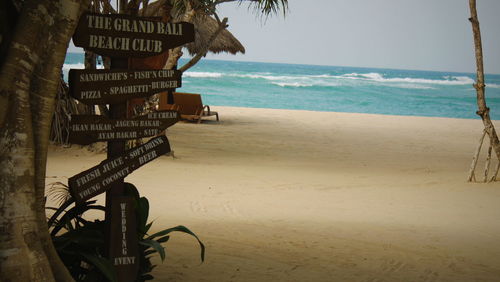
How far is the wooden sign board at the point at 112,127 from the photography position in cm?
298

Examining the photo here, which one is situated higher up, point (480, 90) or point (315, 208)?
point (480, 90)

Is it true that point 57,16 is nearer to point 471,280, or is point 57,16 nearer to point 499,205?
point 471,280

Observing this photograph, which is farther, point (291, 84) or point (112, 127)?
point (291, 84)

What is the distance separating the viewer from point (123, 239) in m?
3.14

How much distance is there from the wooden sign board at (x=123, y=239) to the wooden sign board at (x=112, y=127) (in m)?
0.33

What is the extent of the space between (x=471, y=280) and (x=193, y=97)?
38.8 feet

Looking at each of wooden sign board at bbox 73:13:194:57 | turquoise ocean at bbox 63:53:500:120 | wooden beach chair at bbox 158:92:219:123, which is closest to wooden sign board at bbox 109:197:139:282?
wooden sign board at bbox 73:13:194:57

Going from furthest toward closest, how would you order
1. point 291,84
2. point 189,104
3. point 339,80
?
point 339,80 → point 291,84 → point 189,104

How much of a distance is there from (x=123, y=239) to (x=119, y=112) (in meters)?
0.67

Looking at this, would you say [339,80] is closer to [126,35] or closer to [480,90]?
[480,90]

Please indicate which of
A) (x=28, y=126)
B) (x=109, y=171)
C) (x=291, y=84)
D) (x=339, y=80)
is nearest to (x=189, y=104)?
(x=109, y=171)

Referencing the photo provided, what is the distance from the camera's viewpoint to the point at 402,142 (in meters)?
13.7

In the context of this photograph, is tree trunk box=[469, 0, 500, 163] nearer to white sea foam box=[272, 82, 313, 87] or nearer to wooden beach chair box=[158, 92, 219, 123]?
wooden beach chair box=[158, 92, 219, 123]

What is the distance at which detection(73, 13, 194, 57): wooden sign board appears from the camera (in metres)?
2.95
